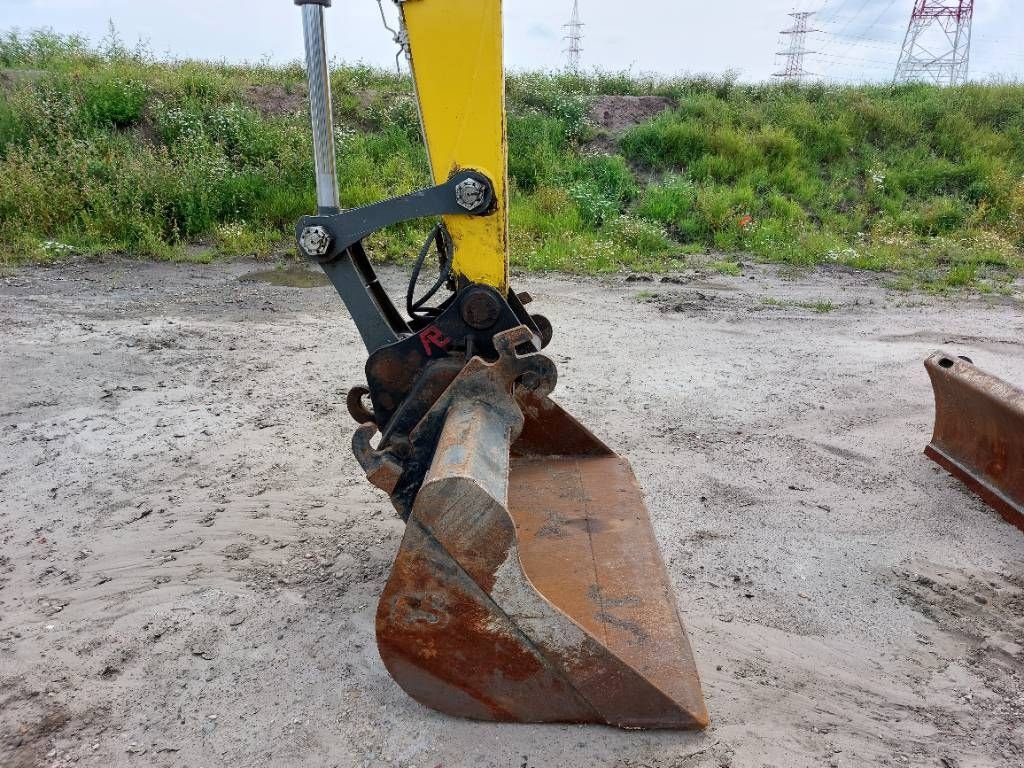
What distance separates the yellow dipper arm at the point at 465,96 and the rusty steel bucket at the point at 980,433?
2576 mm

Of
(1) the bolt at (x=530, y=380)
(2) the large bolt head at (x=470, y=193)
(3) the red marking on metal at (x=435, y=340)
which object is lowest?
(1) the bolt at (x=530, y=380)

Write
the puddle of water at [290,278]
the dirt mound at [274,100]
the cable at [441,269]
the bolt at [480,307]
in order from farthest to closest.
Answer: the dirt mound at [274,100] < the puddle of water at [290,278] < the cable at [441,269] < the bolt at [480,307]

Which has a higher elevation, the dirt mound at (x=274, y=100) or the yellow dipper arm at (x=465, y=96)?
the dirt mound at (x=274, y=100)

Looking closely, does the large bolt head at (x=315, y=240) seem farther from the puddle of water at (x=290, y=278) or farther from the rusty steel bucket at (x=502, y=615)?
the puddle of water at (x=290, y=278)

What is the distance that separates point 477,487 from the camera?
189cm

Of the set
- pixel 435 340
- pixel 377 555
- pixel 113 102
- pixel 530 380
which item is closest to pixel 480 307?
pixel 435 340

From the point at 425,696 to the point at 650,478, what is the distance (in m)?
1.96

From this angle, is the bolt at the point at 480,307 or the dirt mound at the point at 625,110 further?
the dirt mound at the point at 625,110

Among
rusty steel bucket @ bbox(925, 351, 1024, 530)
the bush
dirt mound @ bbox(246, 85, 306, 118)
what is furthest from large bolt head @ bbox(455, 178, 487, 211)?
dirt mound @ bbox(246, 85, 306, 118)

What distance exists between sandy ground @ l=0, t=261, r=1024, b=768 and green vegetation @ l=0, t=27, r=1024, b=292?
326 centimetres

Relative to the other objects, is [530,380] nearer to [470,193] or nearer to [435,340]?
[435,340]

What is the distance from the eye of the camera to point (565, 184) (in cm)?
1086

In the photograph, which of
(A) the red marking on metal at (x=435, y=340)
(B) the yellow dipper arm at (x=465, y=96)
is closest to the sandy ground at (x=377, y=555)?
(A) the red marking on metal at (x=435, y=340)

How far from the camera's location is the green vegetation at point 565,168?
29.2 ft
